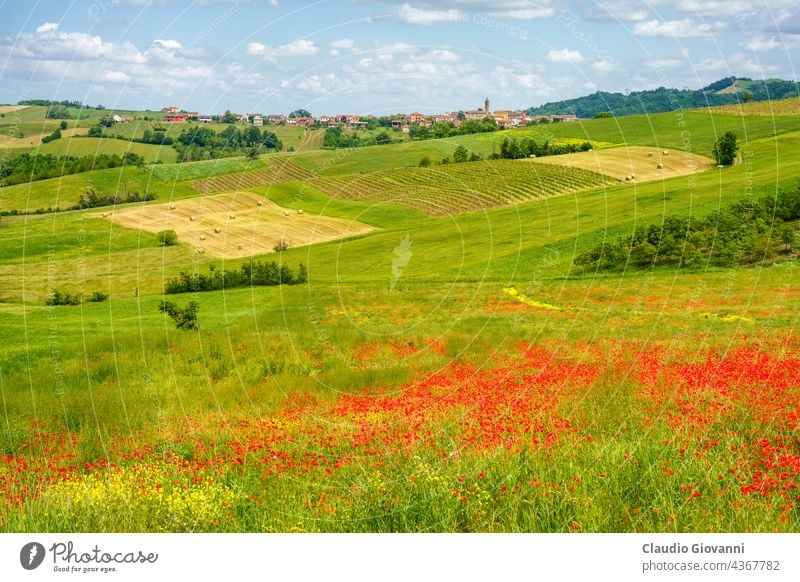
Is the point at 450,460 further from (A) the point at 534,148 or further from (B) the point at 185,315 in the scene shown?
(A) the point at 534,148

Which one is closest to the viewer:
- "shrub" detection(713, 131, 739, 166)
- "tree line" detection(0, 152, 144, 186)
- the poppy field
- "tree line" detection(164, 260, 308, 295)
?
the poppy field

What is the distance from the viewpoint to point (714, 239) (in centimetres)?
5244

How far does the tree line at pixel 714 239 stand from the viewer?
5316 cm

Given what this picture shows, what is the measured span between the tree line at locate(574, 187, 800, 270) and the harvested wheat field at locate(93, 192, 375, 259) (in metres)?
29.8

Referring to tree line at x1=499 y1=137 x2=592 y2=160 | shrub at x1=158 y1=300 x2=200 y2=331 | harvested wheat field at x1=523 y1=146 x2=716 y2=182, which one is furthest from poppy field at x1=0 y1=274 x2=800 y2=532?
harvested wheat field at x1=523 y1=146 x2=716 y2=182

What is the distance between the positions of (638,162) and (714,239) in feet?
181

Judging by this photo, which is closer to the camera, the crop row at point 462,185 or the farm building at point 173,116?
the farm building at point 173,116

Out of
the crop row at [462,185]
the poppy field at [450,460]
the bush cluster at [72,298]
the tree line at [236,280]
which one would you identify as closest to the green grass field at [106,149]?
the crop row at [462,185]

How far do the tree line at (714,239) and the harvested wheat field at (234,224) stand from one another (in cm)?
2977

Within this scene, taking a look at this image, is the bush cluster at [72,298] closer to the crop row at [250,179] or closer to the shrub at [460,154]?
the crop row at [250,179]

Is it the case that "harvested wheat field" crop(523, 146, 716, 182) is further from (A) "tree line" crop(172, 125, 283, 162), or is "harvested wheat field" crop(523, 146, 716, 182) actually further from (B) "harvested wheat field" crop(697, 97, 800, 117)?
(A) "tree line" crop(172, 125, 283, 162)

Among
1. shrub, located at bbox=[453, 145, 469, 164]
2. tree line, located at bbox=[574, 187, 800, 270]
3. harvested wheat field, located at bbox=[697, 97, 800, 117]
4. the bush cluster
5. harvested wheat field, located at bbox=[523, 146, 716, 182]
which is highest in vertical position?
harvested wheat field, located at bbox=[697, 97, 800, 117]

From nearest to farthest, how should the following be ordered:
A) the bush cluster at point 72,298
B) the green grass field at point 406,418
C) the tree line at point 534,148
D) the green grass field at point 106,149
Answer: the green grass field at point 406,418 → the bush cluster at point 72,298 → the green grass field at point 106,149 → the tree line at point 534,148

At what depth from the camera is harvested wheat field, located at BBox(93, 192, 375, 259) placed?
240 ft
